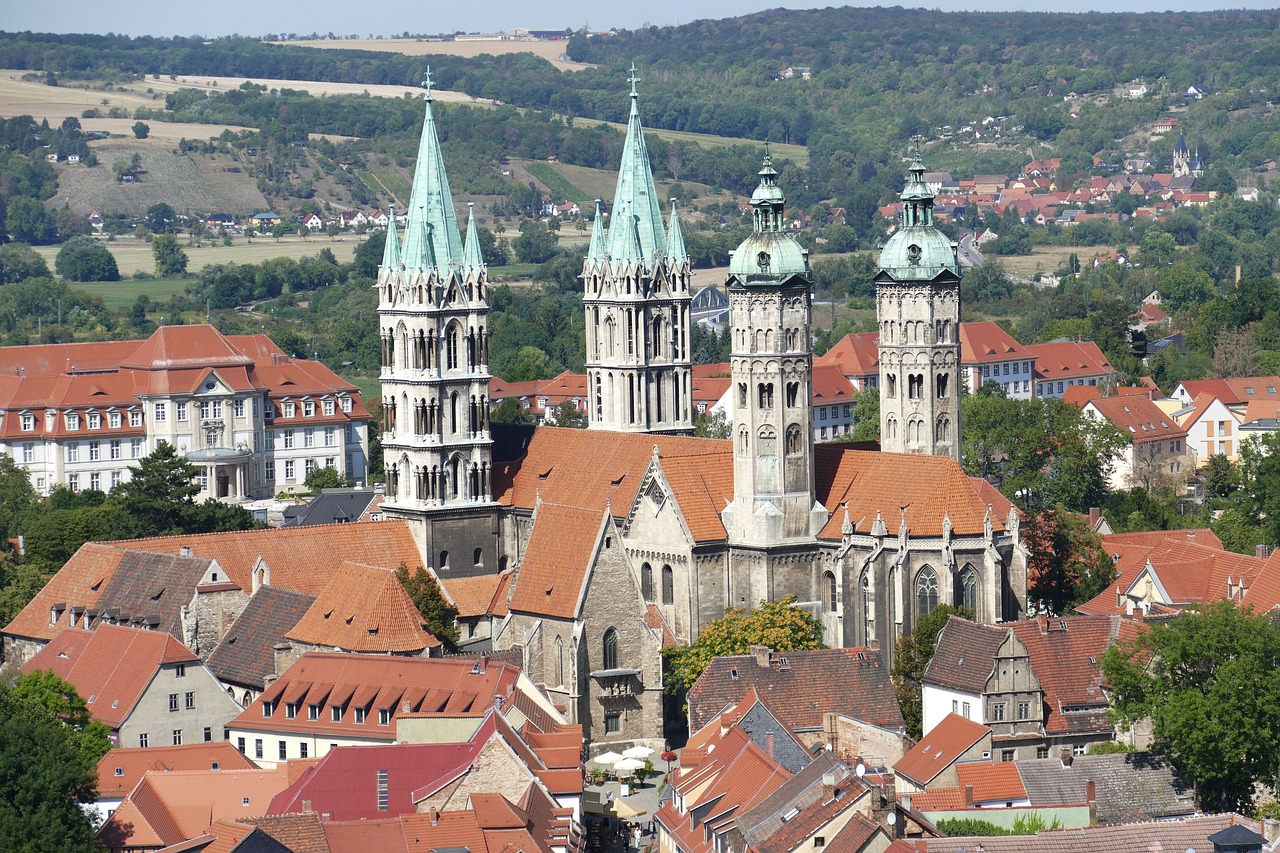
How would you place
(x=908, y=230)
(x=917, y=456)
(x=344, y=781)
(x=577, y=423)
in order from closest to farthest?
(x=344, y=781) → (x=917, y=456) → (x=908, y=230) → (x=577, y=423)

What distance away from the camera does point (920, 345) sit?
392ft

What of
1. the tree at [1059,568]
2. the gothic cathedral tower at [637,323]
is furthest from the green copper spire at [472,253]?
the tree at [1059,568]

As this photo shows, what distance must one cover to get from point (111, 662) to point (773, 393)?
27.7 m

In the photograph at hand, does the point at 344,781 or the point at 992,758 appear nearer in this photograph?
the point at 344,781

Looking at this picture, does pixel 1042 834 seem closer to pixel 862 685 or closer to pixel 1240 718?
pixel 1240 718

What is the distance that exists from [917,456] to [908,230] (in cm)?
1206

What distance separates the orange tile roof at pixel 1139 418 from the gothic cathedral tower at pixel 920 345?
6236 centimetres

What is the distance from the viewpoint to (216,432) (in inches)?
6821

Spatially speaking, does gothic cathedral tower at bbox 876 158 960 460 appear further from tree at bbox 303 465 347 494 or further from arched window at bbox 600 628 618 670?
tree at bbox 303 465 347 494

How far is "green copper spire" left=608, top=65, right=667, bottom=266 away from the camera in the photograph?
13025cm

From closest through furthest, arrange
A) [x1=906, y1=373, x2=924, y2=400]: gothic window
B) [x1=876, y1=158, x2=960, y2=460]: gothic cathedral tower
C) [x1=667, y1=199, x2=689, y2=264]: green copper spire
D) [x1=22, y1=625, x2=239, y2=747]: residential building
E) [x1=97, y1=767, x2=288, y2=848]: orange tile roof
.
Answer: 1. [x1=97, y1=767, x2=288, y2=848]: orange tile roof
2. [x1=22, y1=625, x2=239, y2=747]: residential building
3. [x1=876, y1=158, x2=960, y2=460]: gothic cathedral tower
4. [x1=906, y1=373, x2=924, y2=400]: gothic window
5. [x1=667, y1=199, x2=689, y2=264]: green copper spire

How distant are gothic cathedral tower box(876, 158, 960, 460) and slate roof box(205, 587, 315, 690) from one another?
26601 mm

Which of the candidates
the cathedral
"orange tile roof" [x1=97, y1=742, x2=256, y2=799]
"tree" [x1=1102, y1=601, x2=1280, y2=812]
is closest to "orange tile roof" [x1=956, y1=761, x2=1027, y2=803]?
"tree" [x1=1102, y1=601, x2=1280, y2=812]

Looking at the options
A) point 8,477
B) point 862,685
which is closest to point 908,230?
point 862,685
